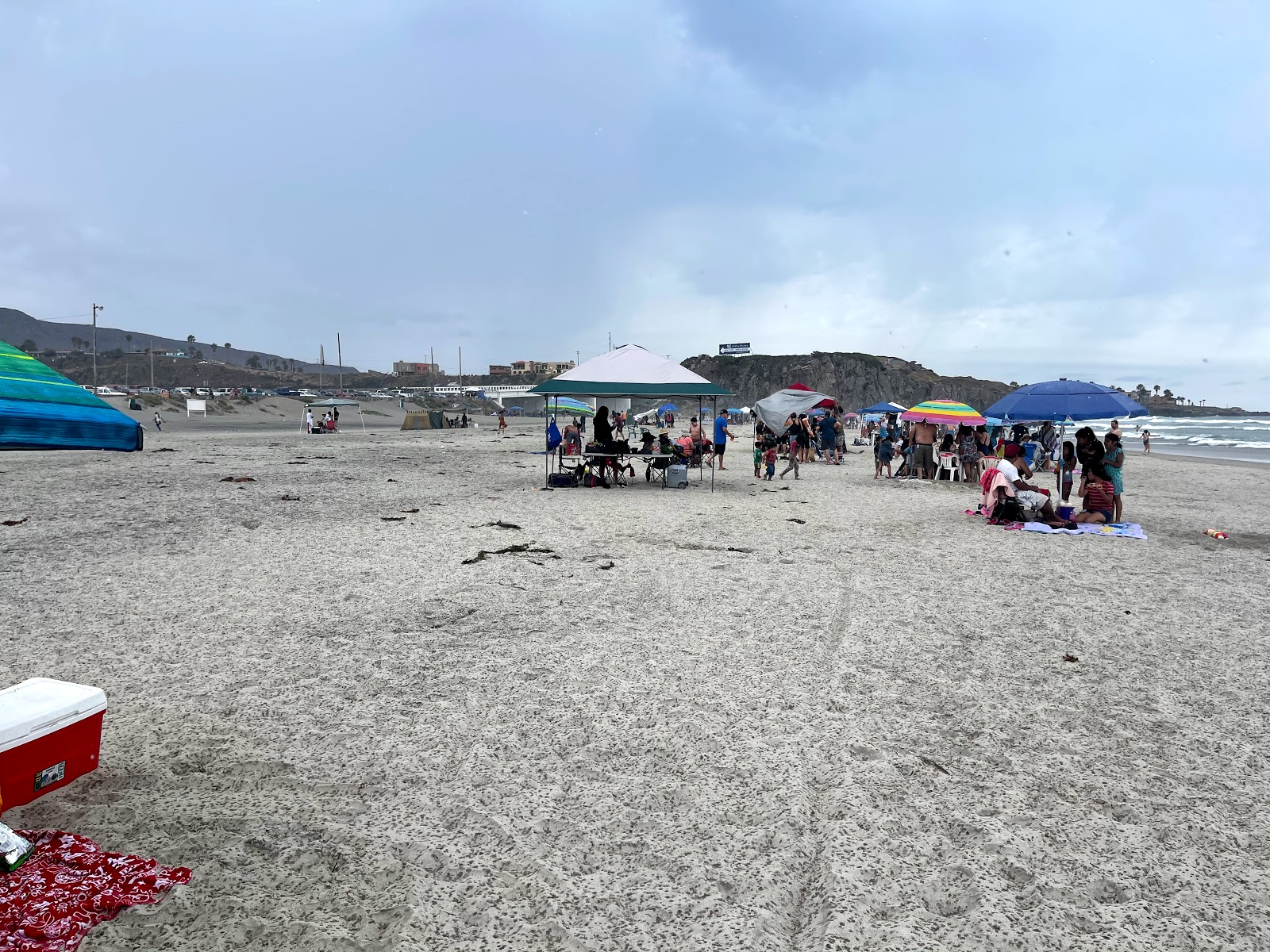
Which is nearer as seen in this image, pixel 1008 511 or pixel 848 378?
pixel 1008 511

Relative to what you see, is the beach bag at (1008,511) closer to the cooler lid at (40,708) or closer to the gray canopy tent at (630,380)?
the gray canopy tent at (630,380)

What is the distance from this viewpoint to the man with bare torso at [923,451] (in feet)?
57.3

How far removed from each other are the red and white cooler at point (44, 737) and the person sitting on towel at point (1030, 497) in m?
11.0

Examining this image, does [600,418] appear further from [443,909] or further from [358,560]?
[443,909]

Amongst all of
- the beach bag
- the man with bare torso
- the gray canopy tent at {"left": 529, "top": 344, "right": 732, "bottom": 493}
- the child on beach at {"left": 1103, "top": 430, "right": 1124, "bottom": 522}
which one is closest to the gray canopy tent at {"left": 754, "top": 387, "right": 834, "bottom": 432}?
the man with bare torso

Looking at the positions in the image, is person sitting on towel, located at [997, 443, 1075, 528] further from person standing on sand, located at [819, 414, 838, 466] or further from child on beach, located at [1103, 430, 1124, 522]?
person standing on sand, located at [819, 414, 838, 466]

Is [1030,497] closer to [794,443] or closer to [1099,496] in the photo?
[1099,496]

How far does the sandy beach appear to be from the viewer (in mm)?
2436

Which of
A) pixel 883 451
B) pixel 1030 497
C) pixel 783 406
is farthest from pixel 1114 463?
pixel 783 406

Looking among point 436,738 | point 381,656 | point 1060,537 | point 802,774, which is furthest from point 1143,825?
point 1060,537

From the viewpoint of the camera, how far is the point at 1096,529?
10.1m

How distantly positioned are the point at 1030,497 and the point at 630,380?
6577 mm

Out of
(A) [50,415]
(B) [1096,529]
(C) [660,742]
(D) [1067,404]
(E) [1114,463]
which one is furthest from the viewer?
(D) [1067,404]

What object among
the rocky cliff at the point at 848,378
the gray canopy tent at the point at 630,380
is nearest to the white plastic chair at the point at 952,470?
the gray canopy tent at the point at 630,380
